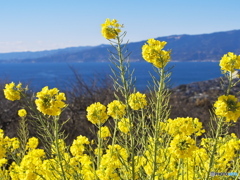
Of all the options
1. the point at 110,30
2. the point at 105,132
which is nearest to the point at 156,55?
the point at 110,30

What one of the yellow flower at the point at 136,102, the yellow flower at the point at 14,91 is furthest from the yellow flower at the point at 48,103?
the yellow flower at the point at 136,102

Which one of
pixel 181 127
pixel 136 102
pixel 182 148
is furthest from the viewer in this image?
pixel 136 102

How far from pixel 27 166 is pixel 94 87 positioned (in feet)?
32.0

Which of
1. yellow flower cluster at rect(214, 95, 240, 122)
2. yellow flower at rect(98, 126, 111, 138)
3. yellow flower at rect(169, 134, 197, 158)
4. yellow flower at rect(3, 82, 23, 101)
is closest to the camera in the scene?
yellow flower cluster at rect(214, 95, 240, 122)

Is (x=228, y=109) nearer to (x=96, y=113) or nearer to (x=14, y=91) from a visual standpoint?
(x=96, y=113)

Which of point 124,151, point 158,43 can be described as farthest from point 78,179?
point 158,43

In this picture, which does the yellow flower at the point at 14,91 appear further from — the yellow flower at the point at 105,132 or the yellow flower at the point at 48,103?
the yellow flower at the point at 105,132

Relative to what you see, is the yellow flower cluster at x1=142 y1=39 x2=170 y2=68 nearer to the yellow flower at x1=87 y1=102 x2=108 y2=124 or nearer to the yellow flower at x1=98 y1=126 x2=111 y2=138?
the yellow flower at x1=87 y1=102 x2=108 y2=124

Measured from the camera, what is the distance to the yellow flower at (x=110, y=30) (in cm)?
246

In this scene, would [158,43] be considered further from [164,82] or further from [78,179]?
[78,179]

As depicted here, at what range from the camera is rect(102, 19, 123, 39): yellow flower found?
2.46 metres

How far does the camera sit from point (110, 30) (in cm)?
247

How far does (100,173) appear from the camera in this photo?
2656mm

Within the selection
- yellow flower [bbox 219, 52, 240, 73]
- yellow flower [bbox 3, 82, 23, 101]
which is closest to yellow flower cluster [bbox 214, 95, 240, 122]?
yellow flower [bbox 219, 52, 240, 73]
